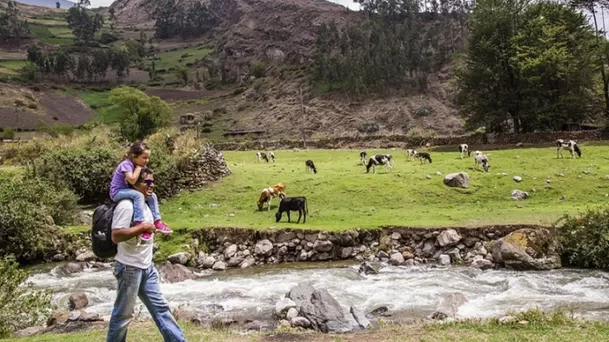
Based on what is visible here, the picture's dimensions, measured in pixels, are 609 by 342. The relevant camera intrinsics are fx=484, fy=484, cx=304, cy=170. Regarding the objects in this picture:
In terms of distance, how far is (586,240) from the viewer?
1659 cm

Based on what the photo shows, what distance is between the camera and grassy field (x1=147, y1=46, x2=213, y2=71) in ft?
591

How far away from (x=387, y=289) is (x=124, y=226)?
10.4 metres

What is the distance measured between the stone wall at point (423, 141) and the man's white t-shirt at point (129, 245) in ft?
147

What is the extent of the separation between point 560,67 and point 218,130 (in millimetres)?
66594

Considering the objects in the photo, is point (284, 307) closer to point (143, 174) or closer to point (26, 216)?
point (143, 174)

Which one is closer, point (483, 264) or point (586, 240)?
point (586, 240)

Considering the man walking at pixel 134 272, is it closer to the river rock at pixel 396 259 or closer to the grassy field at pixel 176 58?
the river rock at pixel 396 259

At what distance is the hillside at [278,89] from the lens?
9200cm

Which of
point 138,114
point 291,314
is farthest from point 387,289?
point 138,114

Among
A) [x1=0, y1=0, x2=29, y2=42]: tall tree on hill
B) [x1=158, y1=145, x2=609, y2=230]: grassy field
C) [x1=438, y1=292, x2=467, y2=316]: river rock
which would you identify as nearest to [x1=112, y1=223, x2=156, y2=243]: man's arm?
[x1=438, y1=292, x2=467, y2=316]: river rock

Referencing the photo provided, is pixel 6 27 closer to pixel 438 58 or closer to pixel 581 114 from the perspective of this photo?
pixel 438 58

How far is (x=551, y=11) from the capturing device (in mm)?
49562

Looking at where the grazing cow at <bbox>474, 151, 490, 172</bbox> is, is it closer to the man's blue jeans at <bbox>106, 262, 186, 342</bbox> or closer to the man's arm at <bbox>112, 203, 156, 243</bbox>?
the man's blue jeans at <bbox>106, 262, 186, 342</bbox>

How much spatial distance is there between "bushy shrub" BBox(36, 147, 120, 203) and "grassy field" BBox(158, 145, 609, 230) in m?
4.78
